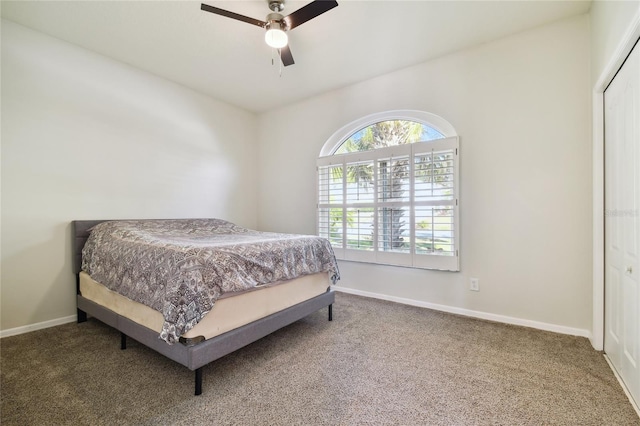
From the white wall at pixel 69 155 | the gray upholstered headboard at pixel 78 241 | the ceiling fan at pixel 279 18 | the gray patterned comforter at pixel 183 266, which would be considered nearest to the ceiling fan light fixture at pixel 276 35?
the ceiling fan at pixel 279 18

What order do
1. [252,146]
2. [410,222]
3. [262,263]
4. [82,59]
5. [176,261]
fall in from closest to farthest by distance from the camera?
[176,261] → [262,263] → [82,59] → [410,222] → [252,146]

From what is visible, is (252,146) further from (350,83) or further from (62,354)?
(62,354)

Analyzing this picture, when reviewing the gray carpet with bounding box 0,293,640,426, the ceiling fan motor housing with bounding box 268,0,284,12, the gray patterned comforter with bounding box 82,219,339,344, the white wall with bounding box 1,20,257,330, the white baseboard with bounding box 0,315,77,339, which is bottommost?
the gray carpet with bounding box 0,293,640,426

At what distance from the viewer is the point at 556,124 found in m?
2.52

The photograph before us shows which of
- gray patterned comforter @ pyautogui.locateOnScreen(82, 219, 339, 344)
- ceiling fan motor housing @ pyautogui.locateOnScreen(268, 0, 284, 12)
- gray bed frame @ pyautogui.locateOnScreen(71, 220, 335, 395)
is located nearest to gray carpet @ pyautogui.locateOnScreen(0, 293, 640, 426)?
gray bed frame @ pyautogui.locateOnScreen(71, 220, 335, 395)

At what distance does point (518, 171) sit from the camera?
269 centimetres

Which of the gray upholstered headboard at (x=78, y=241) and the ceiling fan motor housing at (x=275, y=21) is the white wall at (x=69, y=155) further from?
the ceiling fan motor housing at (x=275, y=21)

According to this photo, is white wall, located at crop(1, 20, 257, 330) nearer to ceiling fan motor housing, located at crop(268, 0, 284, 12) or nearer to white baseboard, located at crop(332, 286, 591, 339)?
ceiling fan motor housing, located at crop(268, 0, 284, 12)

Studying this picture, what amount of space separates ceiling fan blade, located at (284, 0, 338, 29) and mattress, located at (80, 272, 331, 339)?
2.03 m

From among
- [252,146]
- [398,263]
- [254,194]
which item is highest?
[252,146]

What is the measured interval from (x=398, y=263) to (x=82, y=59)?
13.2 ft

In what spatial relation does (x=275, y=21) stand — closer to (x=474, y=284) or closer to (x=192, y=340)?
(x=192, y=340)

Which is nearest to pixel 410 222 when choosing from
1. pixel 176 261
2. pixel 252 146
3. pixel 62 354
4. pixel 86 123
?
pixel 176 261

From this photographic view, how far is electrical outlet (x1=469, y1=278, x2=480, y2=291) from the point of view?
2.89 metres
